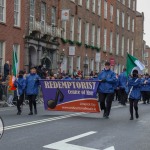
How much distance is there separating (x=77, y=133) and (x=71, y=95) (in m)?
5.45

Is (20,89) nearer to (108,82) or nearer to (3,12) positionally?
(108,82)

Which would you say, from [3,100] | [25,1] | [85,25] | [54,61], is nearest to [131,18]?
[85,25]

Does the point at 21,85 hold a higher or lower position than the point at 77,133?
higher

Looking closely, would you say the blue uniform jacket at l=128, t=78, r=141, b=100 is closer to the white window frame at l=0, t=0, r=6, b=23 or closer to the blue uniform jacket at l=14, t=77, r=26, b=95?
the blue uniform jacket at l=14, t=77, r=26, b=95

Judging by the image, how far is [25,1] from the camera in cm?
3519

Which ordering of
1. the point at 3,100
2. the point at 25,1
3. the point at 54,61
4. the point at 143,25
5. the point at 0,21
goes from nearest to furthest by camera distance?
the point at 3,100 → the point at 0,21 → the point at 25,1 → the point at 54,61 → the point at 143,25

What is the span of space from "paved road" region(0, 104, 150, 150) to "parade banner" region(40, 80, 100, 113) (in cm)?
106

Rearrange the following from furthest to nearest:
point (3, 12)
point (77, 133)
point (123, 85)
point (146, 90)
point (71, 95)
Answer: point (3, 12) < point (146, 90) < point (123, 85) < point (71, 95) < point (77, 133)

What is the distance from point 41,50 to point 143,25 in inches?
2062

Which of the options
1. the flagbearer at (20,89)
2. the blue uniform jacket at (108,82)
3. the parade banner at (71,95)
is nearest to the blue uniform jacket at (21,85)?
the flagbearer at (20,89)

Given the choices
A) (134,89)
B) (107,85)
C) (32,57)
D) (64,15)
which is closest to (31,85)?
(107,85)

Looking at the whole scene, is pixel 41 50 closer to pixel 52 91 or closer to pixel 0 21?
pixel 0 21

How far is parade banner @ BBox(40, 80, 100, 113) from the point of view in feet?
57.2

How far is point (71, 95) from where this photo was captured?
17797 mm
